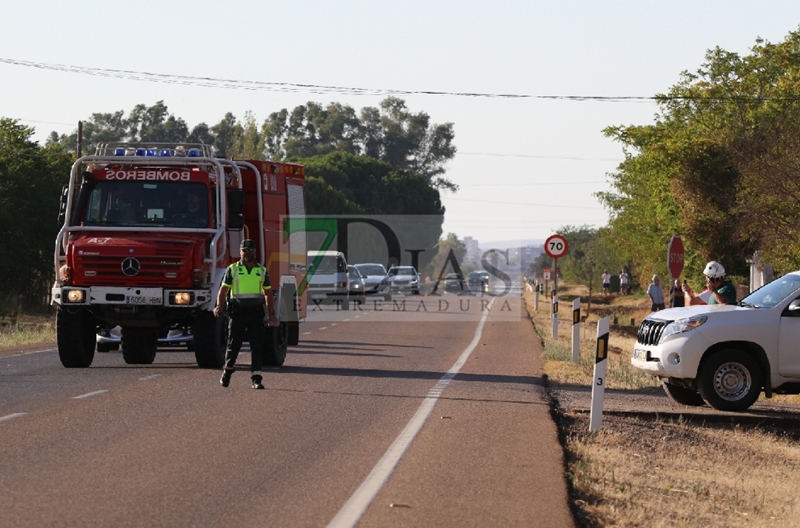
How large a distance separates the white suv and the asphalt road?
180cm

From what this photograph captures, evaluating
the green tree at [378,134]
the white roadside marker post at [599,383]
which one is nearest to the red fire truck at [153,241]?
the white roadside marker post at [599,383]

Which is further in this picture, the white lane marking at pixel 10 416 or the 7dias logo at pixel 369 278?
the 7dias logo at pixel 369 278

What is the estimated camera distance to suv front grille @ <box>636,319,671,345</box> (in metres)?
15.9

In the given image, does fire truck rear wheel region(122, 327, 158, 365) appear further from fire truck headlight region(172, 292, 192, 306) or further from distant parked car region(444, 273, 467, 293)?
distant parked car region(444, 273, 467, 293)

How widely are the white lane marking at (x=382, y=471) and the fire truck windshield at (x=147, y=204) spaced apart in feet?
14.6

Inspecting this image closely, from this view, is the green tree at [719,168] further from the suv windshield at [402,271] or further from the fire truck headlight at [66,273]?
the fire truck headlight at [66,273]

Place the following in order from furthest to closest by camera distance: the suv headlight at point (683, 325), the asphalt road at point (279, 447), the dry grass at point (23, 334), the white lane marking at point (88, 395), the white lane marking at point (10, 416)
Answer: the dry grass at point (23, 334)
the suv headlight at point (683, 325)
the white lane marking at point (88, 395)
the white lane marking at point (10, 416)
the asphalt road at point (279, 447)

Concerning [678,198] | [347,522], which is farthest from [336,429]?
[678,198]

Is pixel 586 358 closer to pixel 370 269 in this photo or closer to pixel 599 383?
pixel 599 383

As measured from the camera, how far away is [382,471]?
9.80 m

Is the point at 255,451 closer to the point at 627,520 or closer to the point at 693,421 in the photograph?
the point at 627,520

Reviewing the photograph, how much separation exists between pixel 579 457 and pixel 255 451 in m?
2.84

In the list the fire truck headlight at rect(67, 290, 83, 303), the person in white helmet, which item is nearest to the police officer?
the fire truck headlight at rect(67, 290, 83, 303)

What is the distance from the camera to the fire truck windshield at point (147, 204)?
18484 millimetres
